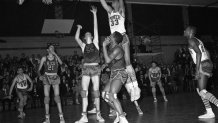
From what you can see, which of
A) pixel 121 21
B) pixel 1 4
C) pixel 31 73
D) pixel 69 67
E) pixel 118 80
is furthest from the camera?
pixel 1 4

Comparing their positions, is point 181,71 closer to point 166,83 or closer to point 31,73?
point 166,83

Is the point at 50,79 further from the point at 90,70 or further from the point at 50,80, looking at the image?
the point at 90,70

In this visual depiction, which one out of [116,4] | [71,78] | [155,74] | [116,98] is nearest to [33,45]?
[71,78]

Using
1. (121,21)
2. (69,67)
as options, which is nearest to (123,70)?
(121,21)

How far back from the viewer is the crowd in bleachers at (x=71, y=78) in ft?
38.0

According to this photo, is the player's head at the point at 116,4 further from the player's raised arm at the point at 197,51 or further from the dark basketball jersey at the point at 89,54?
the player's raised arm at the point at 197,51

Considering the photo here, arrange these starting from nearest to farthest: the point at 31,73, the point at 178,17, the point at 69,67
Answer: the point at 31,73 → the point at 69,67 → the point at 178,17

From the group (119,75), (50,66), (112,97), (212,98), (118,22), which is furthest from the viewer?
(50,66)

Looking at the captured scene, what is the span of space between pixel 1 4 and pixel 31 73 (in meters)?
4.77

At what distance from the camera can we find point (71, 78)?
42.4 ft

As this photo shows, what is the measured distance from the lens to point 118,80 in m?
4.71

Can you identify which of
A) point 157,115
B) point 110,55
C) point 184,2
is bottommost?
point 157,115

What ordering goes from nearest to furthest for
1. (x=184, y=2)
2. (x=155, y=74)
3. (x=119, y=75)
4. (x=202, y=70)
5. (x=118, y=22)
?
(x=119, y=75) → (x=202, y=70) → (x=118, y=22) → (x=155, y=74) → (x=184, y=2)

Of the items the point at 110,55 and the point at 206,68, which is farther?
the point at 206,68
